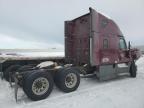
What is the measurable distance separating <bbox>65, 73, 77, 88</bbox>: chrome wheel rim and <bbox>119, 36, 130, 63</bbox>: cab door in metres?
2.94

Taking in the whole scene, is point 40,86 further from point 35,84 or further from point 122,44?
point 122,44

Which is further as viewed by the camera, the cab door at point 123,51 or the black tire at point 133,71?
the black tire at point 133,71

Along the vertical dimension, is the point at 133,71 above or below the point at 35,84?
below

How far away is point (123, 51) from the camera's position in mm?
6750

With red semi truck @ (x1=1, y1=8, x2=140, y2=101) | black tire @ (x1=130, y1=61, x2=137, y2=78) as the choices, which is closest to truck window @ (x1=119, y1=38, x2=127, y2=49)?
red semi truck @ (x1=1, y1=8, x2=140, y2=101)

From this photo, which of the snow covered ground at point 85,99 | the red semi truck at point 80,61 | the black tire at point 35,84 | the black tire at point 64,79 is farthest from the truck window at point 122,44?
the black tire at point 35,84

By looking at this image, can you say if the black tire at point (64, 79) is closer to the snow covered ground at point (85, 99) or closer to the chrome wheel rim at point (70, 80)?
the chrome wheel rim at point (70, 80)

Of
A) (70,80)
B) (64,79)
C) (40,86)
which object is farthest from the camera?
(70,80)

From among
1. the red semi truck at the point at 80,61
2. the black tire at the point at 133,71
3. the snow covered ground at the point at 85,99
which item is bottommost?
the snow covered ground at the point at 85,99

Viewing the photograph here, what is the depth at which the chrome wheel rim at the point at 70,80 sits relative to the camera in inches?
185

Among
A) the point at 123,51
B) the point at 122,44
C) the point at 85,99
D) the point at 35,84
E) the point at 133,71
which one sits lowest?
the point at 85,99

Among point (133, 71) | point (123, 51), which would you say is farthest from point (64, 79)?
point (133, 71)

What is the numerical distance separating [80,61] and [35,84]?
2.76 meters

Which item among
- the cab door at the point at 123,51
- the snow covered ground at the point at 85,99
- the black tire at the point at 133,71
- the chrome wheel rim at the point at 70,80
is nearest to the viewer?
the snow covered ground at the point at 85,99
